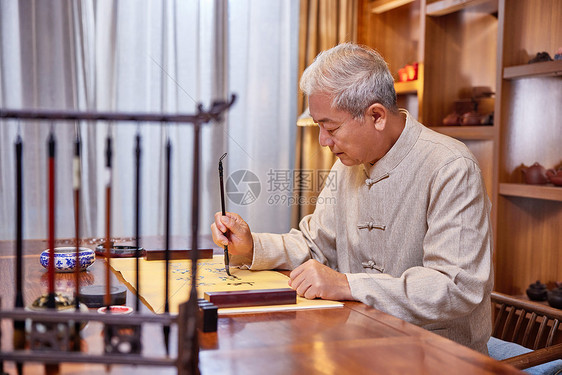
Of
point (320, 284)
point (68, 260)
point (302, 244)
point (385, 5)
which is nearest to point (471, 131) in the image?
point (385, 5)

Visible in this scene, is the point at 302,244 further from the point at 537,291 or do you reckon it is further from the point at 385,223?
the point at 537,291

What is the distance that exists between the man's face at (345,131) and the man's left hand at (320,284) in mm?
512

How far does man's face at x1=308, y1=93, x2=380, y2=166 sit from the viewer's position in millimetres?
1974

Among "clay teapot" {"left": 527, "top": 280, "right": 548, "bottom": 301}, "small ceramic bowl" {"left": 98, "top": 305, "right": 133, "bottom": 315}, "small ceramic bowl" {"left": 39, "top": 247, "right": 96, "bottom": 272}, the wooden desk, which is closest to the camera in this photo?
the wooden desk

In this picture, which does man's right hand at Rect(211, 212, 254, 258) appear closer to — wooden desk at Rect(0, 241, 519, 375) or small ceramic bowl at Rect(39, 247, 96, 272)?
small ceramic bowl at Rect(39, 247, 96, 272)

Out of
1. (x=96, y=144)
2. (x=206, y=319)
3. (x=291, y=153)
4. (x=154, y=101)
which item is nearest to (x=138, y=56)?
(x=154, y=101)

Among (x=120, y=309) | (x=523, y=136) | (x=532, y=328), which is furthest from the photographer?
(x=523, y=136)

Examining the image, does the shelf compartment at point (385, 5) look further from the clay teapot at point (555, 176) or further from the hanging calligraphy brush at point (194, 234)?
the hanging calligraphy brush at point (194, 234)

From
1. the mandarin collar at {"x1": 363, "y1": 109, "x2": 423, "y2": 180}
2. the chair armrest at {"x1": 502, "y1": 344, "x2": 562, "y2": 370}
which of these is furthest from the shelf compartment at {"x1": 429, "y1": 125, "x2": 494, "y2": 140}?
the chair armrest at {"x1": 502, "y1": 344, "x2": 562, "y2": 370}

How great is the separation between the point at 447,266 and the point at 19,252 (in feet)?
3.67

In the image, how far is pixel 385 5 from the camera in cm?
495

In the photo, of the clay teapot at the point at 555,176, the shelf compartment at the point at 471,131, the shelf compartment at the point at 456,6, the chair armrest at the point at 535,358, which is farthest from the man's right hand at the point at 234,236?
the shelf compartment at the point at 456,6

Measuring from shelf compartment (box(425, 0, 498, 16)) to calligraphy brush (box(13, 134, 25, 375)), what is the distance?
140 inches

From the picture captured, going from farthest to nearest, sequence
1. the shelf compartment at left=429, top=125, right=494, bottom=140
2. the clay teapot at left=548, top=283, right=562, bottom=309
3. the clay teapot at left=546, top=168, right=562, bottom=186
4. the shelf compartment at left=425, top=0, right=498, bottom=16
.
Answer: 1. the shelf compartment at left=425, top=0, right=498, bottom=16
2. the shelf compartment at left=429, top=125, right=494, bottom=140
3. the clay teapot at left=546, top=168, right=562, bottom=186
4. the clay teapot at left=548, top=283, right=562, bottom=309
